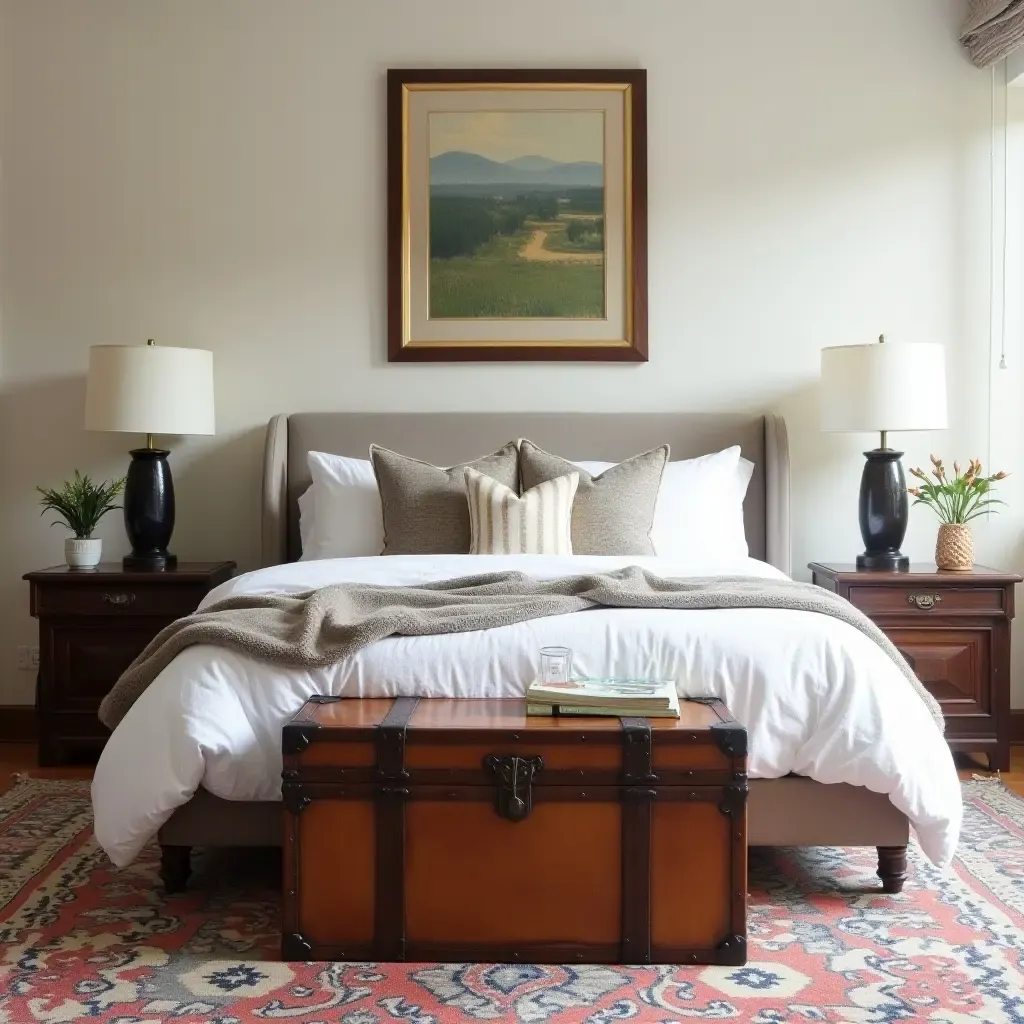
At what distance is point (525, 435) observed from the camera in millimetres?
4566

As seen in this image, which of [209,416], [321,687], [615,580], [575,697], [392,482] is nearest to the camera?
[575,697]

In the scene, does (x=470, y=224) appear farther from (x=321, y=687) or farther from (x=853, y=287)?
(x=321, y=687)

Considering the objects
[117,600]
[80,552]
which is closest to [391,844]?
[117,600]

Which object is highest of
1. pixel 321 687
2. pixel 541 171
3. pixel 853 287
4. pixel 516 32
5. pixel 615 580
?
pixel 516 32

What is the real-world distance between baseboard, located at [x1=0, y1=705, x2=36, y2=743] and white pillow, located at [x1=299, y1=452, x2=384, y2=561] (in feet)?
4.41

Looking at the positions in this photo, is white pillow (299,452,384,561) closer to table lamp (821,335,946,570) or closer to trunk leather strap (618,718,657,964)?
table lamp (821,335,946,570)

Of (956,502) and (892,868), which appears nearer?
(892,868)

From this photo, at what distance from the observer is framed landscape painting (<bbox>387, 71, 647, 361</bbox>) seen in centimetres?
465

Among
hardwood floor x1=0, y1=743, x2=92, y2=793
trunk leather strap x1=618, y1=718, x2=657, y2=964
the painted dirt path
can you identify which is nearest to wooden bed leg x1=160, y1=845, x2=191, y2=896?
trunk leather strap x1=618, y1=718, x2=657, y2=964

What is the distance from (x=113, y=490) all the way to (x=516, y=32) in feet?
7.64

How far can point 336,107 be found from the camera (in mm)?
4664

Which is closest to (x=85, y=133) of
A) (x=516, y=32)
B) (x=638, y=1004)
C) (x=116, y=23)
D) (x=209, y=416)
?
(x=116, y=23)

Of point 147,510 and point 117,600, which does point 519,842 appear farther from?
point 147,510

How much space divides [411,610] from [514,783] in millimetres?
624
